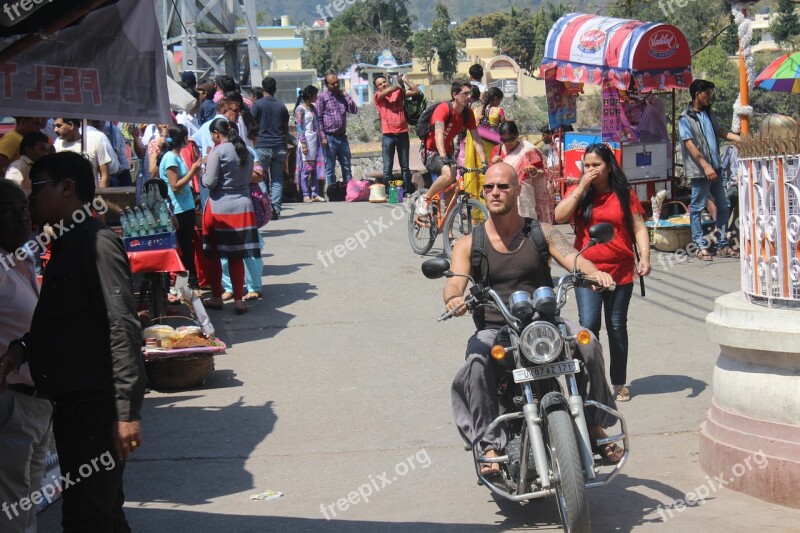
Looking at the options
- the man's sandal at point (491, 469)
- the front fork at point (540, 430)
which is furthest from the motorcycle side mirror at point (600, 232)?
the man's sandal at point (491, 469)

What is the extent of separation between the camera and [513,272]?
5.63 meters

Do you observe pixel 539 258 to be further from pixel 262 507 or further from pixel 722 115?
pixel 722 115

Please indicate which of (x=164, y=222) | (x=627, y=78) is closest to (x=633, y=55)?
(x=627, y=78)

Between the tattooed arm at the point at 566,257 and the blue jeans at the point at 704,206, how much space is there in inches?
302

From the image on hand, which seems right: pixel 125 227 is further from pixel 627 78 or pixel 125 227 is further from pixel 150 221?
pixel 627 78

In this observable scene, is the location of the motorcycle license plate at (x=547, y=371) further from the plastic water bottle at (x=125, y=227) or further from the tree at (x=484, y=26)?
the tree at (x=484, y=26)

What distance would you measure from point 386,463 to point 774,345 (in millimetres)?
2498

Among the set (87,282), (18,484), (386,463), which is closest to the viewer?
(87,282)

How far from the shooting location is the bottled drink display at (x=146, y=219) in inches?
351

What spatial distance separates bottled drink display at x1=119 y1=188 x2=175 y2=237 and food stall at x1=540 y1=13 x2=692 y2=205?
8.05 metres

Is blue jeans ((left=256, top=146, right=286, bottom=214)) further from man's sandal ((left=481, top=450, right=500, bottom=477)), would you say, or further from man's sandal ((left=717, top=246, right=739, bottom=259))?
man's sandal ((left=481, top=450, right=500, bottom=477))

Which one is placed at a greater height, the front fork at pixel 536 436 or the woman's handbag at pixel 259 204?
the woman's handbag at pixel 259 204

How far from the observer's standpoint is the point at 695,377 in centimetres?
834

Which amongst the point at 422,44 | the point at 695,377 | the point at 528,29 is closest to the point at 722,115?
the point at 695,377
